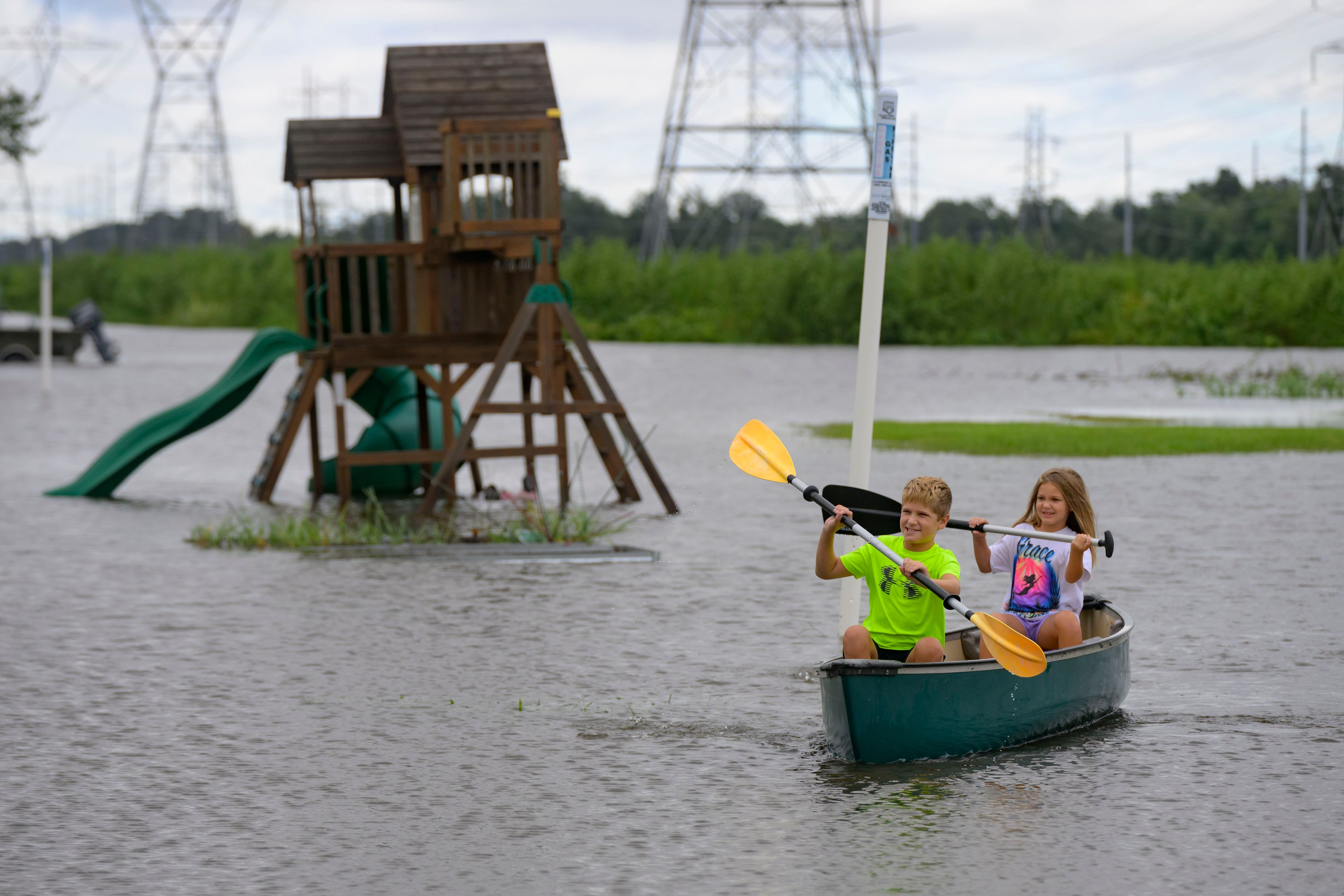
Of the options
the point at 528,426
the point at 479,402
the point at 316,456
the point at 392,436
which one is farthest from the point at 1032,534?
the point at 316,456

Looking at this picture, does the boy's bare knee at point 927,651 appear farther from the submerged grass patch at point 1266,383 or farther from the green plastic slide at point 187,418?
the submerged grass patch at point 1266,383

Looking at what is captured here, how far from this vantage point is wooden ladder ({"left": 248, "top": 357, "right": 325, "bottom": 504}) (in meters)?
16.7

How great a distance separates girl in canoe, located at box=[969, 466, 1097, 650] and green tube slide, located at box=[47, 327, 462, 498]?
34.6 feet

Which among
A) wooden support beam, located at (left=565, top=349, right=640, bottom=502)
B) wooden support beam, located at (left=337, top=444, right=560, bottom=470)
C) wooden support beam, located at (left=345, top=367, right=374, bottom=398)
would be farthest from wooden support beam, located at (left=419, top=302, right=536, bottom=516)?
wooden support beam, located at (left=345, top=367, right=374, bottom=398)

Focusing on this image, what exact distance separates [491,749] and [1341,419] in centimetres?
2129

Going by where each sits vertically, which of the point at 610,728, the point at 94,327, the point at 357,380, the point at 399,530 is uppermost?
the point at 94,327

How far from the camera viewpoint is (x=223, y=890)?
19.5ft

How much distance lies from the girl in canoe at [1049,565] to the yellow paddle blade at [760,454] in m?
0.93

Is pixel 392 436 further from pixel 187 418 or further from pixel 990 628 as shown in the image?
pixel 990 628

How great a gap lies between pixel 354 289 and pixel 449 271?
924mm

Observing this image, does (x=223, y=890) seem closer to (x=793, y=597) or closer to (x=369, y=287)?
(x=793, y=597)

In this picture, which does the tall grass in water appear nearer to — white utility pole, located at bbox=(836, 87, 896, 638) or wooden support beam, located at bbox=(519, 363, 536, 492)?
wooden support beam, located at bbox=(519, 363, 536, 492)

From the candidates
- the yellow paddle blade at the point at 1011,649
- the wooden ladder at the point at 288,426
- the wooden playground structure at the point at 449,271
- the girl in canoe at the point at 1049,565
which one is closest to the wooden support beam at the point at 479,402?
the wooden playground structure at the point at 449,271

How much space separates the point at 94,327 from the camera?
1740 inches
